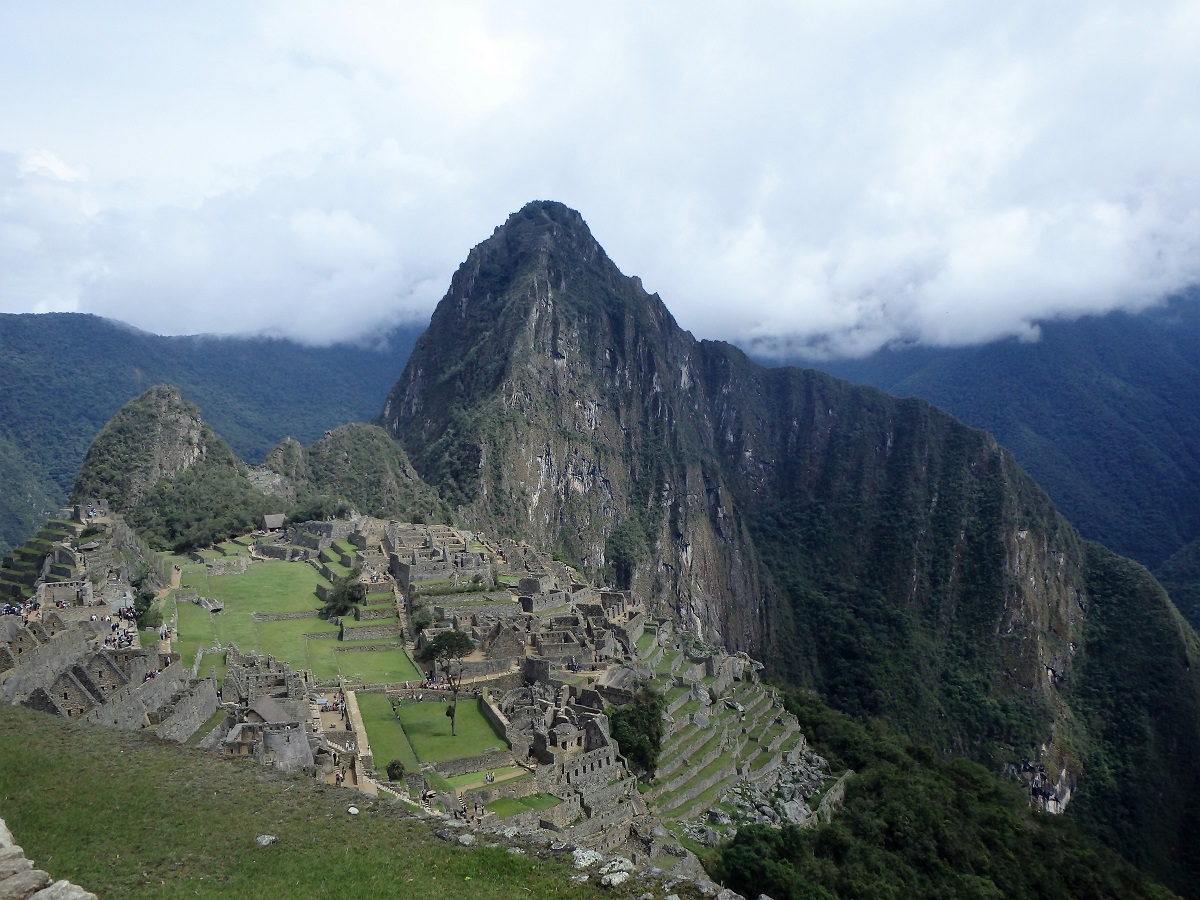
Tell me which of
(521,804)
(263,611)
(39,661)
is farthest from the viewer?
(263,611)

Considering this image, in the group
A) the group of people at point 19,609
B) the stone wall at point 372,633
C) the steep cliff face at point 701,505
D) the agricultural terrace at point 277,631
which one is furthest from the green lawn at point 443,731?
the steep cliff face at point 701,505

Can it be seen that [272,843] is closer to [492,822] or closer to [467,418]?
[492,822]

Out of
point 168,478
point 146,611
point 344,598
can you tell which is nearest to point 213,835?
point 146,611

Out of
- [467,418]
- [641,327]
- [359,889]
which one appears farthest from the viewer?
[641,327]

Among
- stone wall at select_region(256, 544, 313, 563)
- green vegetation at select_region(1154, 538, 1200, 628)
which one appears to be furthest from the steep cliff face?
stone wall at select_region(256, 544, 313, 563)

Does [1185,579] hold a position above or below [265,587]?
below

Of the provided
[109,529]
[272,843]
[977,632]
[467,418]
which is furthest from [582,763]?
[977,632]

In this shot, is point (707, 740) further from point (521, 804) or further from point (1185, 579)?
point (1185, 579)

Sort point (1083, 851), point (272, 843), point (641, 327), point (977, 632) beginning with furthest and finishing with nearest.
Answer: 1. point (641, 327)
2. point (977, 632)
3. point (1083, 851)
4. point (272, 843)
